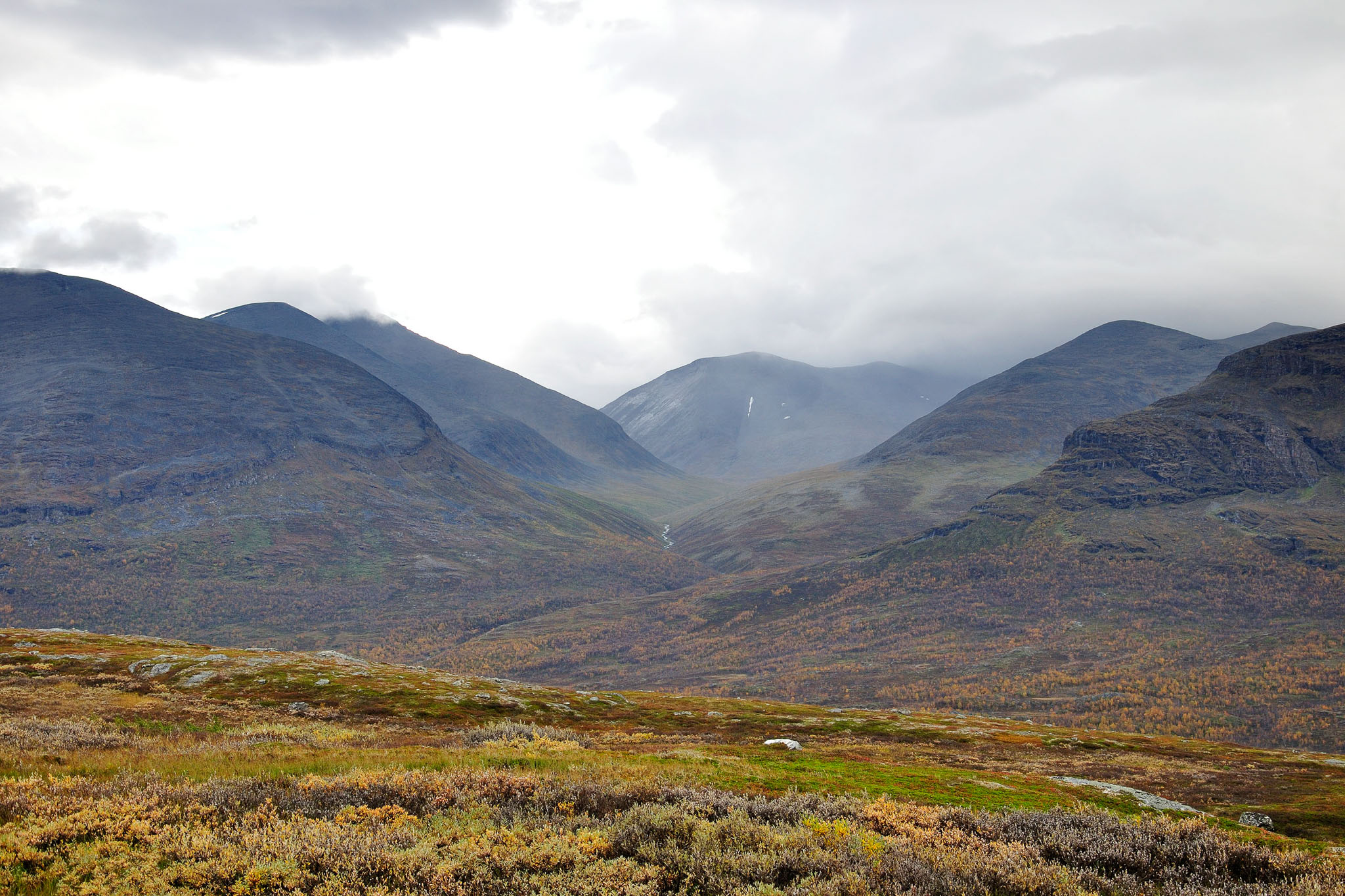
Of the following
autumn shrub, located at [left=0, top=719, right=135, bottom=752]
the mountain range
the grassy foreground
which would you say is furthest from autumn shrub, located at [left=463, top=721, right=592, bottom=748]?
the mountain range

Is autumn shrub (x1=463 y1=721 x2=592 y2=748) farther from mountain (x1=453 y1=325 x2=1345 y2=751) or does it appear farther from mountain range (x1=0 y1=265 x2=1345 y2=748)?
mountain range (x1=0 y1=265 x2=1345 y2=748)

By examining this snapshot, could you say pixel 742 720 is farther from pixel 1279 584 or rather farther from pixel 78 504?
pixel 78 504

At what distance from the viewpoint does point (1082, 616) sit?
13800cm

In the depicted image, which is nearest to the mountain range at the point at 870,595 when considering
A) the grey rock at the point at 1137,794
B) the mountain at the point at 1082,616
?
the mountain at the point at 1082,616

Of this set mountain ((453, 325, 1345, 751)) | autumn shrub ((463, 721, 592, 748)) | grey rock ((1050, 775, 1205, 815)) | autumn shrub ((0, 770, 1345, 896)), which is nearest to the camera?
autumn shrub ((0, 770, 1345, 896))

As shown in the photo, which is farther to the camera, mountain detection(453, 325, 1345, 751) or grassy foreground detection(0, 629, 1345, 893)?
mountain detection(453, 325, 1345, 751)

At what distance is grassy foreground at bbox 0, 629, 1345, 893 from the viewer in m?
10.1

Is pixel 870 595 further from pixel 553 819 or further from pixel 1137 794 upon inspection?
pixel 553 819

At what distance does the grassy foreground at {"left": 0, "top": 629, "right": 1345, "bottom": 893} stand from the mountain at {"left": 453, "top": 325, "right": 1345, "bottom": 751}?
78.5m

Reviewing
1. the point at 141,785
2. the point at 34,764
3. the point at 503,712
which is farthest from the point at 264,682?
the point at 141,785

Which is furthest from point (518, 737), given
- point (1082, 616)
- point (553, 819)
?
point (1082, 616)

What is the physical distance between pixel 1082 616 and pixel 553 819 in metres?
155

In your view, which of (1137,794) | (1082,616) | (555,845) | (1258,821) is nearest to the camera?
(555,845)

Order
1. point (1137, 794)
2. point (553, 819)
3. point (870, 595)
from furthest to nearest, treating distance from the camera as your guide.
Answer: point (870, 595)
point (1137, 794)
point (553, 819)
